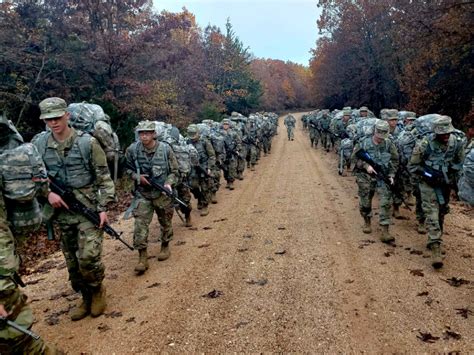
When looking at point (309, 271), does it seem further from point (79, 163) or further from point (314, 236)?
point (79, 163)

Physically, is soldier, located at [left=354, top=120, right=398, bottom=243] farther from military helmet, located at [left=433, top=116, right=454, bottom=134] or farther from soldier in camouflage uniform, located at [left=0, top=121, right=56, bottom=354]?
soldier in camouflage uniform, located at [left=0, top=121, right=56, bottom=354]

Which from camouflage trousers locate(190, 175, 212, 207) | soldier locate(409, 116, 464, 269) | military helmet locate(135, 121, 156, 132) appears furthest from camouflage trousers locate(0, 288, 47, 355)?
camouflage trousers locate(190, 175, 212, 207)

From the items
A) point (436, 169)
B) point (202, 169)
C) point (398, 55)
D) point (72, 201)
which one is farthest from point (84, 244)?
point (398, 55)

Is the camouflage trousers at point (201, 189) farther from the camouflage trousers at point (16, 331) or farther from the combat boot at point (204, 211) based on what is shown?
the camouflage trousers at point (16, 331)

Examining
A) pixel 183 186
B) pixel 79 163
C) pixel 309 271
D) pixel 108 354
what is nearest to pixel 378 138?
pixel 309 271

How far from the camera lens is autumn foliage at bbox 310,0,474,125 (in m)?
15.0

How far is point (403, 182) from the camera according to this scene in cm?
845

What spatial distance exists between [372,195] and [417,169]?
1.43 metres

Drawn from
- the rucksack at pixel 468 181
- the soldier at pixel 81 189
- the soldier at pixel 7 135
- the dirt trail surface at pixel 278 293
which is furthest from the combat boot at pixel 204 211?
the soldier at pixel 7 135

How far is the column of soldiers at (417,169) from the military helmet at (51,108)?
4.43 m

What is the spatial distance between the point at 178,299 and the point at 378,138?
4446mm

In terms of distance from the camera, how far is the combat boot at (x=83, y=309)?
4.49 metres

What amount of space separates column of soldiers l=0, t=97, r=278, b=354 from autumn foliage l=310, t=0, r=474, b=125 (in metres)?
12.6

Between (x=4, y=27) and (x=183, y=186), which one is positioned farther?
(x=4, y=27)
